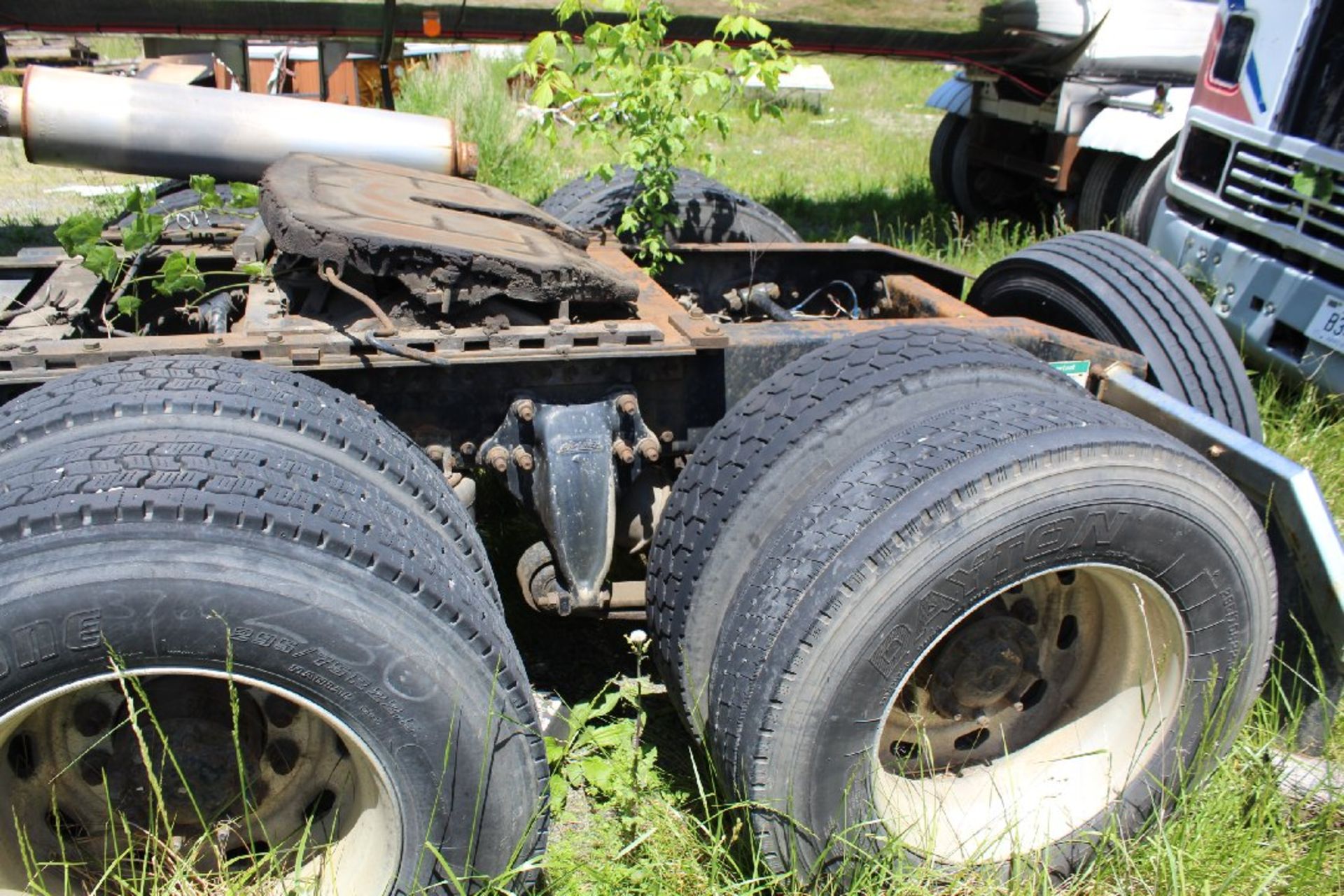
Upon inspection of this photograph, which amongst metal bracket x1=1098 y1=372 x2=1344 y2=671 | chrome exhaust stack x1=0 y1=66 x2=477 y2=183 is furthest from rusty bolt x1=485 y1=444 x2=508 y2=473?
metal bracket x1=1098 y1=372 x2=1344 y2=671

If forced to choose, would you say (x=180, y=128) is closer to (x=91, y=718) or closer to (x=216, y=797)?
(x=91, y=718)

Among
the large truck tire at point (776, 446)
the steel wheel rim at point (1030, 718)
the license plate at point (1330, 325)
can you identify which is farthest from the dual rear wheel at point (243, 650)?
the license plate at point (1330, 325)

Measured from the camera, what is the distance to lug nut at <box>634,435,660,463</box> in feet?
8.62

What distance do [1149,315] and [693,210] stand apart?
1.63 metres

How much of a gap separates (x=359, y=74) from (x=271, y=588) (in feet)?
34.7

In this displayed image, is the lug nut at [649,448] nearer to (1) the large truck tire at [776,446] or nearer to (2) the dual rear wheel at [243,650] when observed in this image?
(1) the large truck tire at [776,446]

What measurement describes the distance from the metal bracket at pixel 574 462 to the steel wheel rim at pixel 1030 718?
777 millimetres

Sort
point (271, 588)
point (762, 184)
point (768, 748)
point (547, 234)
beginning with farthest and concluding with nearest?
1. point (762, 184)
2. point (547, 234)
3. point (768, 748)
4. point (271, 588)

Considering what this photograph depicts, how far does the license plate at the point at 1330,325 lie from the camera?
170 inches

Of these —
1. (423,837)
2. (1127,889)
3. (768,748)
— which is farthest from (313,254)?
(1127,889)

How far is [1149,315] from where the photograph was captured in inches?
126

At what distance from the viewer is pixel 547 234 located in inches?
126

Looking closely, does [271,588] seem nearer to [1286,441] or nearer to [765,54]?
[765,54]

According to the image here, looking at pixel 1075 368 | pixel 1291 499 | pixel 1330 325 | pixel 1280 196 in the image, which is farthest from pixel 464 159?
pixel 1280 196
